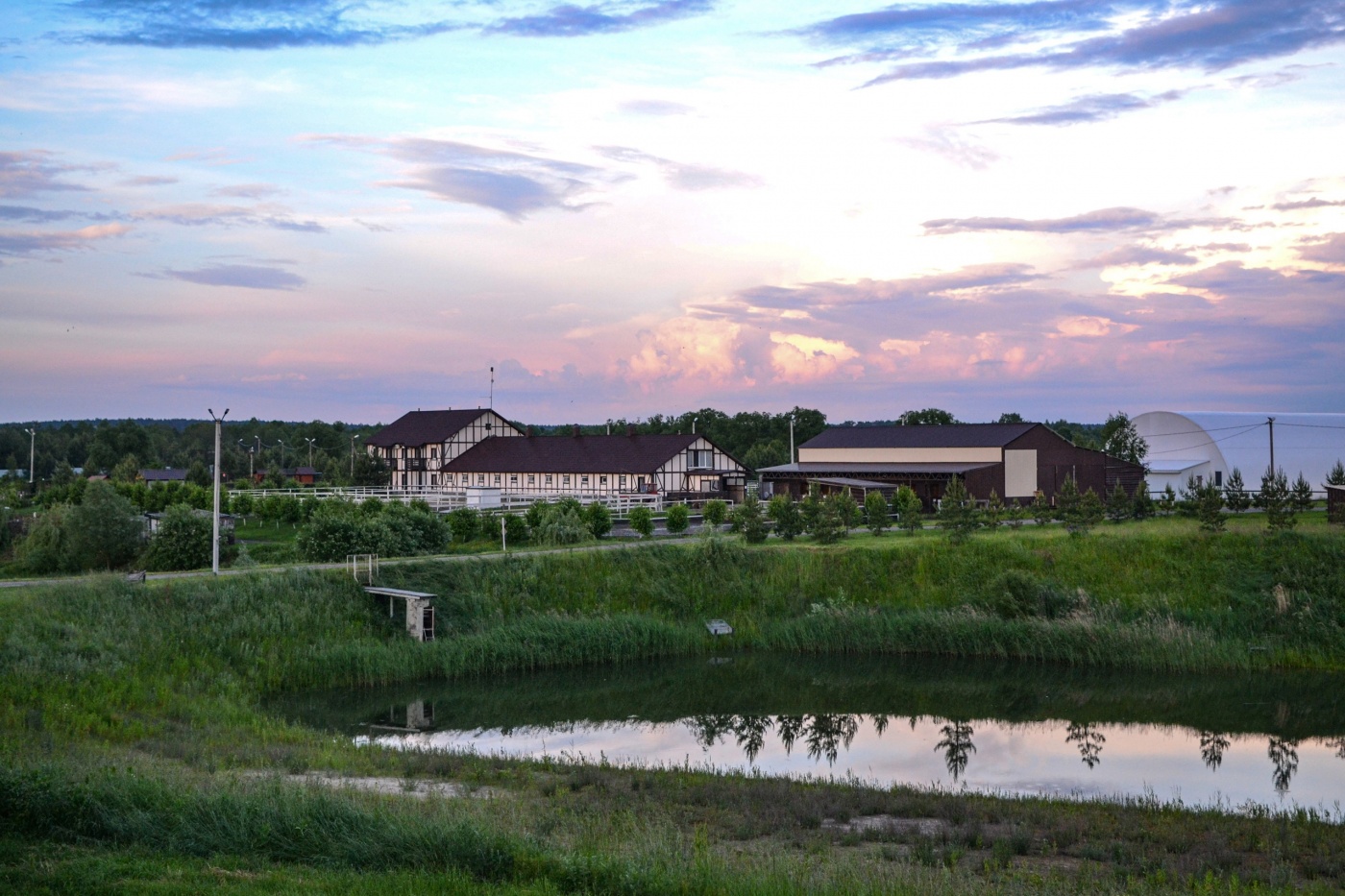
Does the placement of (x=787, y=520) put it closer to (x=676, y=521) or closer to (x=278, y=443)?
(x=676, y=521)

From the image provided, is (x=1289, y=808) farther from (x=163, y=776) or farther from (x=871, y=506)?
(x=871, y=506)

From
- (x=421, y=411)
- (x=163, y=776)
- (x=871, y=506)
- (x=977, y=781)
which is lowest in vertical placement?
(x=977, y=781)

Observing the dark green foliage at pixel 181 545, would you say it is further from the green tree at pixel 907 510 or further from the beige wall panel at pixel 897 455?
the beige wall panel at pixel 897 455

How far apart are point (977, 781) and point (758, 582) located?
16514mm

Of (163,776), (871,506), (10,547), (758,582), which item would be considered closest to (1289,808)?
(163,776)

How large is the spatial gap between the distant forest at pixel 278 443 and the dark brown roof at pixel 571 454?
1292cm

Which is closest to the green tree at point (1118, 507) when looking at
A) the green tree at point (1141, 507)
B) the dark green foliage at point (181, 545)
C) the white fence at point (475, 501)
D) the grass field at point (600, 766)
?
the green tree at point (1141, 507)

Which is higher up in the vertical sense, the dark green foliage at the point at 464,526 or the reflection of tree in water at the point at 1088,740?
the dark green foliage at the point at 464,526

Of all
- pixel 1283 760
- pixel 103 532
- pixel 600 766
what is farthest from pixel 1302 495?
pixel 103 532

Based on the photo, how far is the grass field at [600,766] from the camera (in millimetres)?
11305

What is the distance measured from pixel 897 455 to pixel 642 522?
19938 millimetres

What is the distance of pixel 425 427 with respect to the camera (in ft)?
245

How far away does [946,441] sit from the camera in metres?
58.0

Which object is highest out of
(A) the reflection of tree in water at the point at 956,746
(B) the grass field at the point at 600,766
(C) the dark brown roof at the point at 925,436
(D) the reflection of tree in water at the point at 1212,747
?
(C) the dark brown roof at the point at 925,436
